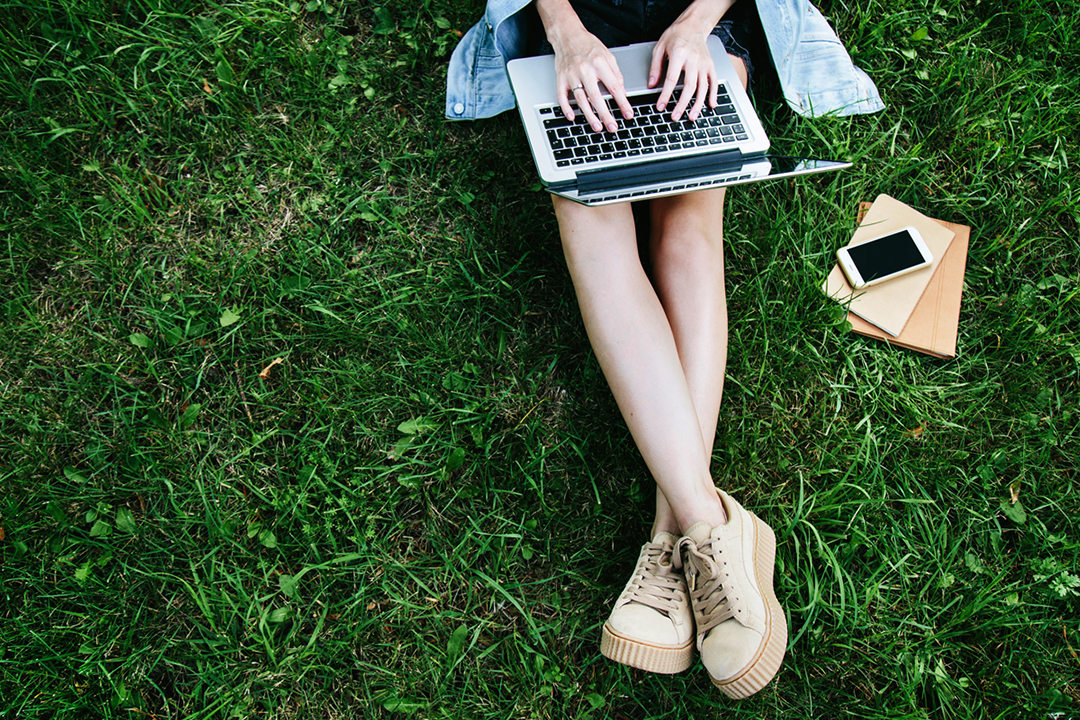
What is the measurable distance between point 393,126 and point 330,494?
58.6 inches

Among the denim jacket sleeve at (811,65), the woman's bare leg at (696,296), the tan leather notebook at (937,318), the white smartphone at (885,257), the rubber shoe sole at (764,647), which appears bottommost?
the rubber shoe sole at (764,647)

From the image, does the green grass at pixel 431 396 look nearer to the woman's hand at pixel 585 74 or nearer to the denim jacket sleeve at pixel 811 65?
the denim jacket sleeve at pixel 811 65

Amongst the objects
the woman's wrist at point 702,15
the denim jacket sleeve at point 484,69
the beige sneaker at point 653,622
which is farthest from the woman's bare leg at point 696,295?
the denim jacket sleeve at point 484,69

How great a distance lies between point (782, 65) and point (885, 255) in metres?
0.83

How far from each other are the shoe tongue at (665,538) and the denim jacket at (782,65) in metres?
1.66

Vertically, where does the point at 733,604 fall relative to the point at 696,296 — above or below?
below

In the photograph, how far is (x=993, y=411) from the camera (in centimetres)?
228

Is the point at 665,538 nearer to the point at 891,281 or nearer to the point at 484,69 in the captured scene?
the point at 891,281

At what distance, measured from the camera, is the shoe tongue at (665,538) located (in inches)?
77.1

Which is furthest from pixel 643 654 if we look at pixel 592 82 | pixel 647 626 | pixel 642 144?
pixel 592 82

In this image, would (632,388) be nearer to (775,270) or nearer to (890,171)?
(775,270)

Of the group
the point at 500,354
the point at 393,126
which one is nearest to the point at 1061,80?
the point at 500,354

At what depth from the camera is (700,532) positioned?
1.81 meters

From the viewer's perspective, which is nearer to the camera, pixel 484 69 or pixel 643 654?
pixel 643 654
